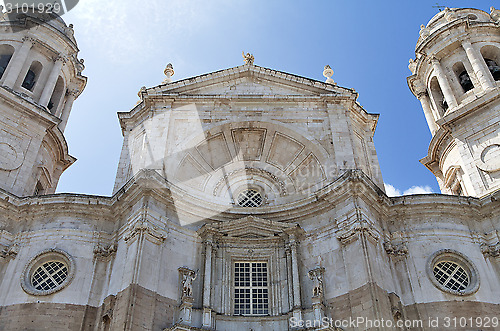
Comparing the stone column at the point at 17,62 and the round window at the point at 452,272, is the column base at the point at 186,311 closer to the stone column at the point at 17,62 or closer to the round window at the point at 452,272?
the round window at the point at 452,272

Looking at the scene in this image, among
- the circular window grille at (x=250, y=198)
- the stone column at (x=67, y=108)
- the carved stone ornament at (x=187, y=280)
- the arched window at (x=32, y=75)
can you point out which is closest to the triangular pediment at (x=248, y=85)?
the circular window grille at (x=250, y=198)

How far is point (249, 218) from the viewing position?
21750mm

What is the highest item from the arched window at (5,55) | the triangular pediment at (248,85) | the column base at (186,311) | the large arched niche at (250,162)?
the arched window at (5,55)

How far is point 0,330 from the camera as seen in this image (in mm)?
18875

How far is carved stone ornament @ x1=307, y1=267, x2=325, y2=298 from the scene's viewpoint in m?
19.1

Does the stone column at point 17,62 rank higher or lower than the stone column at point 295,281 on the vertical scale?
higher

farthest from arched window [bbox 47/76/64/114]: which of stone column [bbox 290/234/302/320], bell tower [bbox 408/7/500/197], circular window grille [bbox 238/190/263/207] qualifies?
bell tower [bbox 408/7/500/197]

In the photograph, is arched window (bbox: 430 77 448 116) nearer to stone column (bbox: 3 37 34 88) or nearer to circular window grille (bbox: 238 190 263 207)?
circular window grille (bbox: 238 190 263 207)

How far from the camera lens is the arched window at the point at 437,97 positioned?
31105 millimetres

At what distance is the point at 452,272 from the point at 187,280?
10768 mm

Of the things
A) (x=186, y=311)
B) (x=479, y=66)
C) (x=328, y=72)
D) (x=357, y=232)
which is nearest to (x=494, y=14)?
(x=479, y=66)

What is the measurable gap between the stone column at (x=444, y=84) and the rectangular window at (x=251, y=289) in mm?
15240

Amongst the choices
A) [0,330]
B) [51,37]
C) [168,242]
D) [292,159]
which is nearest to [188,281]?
[168,242]

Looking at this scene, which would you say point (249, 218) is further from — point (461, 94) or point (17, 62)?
point (17, 62)
